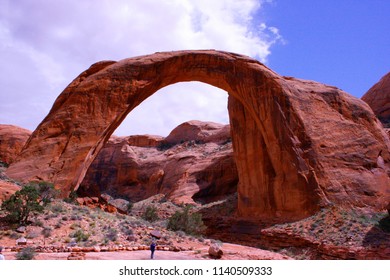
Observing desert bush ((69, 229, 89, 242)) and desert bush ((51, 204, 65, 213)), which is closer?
desert bush ((69, 229, 89, 242))

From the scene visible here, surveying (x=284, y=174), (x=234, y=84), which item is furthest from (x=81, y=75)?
(x=284, y=174)

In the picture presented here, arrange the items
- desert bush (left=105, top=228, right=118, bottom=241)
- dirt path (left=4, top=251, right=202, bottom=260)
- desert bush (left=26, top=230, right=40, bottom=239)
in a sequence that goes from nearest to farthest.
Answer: dirt path (left=4, top=251, right=202, bottom=260) < desert bush (left=26, top=230, right=40, bottom=239) < desert bush (left=105, top=228, right=118, bottom=241)

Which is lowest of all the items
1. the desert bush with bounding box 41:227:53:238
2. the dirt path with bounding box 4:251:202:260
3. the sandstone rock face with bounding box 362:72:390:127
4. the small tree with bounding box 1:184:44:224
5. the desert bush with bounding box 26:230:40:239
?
the dirt path with bounding box 4:251:202:260

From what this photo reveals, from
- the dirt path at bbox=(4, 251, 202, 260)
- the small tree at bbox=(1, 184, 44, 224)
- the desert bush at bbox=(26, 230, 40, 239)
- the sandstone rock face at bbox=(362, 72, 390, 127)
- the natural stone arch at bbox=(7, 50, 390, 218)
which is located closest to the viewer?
the dirt path at bbox=(4, 251, 202, 260)

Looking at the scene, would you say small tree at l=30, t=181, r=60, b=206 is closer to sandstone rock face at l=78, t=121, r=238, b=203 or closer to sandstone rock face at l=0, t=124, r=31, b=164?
sandstone rock face at l=78, t=121, r=238, b=203

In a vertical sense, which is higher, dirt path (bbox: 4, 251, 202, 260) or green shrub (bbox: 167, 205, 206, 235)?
green shrub (bbox: 167, 205, 206, 235)

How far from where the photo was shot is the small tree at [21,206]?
10.4 m

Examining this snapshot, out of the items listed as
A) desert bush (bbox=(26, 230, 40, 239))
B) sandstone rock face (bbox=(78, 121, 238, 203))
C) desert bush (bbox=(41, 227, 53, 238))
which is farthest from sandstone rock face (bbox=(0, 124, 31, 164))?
desert bush (bbox=(26, 230, 40, 239))

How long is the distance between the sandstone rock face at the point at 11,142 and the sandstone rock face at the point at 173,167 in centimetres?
668

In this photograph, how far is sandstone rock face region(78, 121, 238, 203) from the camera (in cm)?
3050

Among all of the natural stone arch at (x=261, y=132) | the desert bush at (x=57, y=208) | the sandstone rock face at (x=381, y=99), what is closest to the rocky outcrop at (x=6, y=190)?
the desert bush at (x=57, y=208)

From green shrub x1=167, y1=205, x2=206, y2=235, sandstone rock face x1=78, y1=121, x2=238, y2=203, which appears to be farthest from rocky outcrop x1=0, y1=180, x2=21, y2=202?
sandstone rock face x1=78, y1=121, x2=238, y2=203

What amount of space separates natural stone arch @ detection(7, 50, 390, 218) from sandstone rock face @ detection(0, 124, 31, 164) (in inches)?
744

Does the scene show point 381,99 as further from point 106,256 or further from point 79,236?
point 106,256
